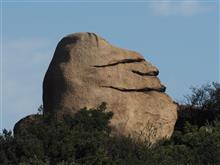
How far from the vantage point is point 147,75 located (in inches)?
1287

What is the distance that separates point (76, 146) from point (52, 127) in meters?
1.26

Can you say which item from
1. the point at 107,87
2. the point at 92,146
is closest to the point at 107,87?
the point at 107,87

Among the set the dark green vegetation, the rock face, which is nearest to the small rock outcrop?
the rock face

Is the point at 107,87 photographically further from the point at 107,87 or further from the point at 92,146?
the point at 92,146

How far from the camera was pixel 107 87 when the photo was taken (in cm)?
3111

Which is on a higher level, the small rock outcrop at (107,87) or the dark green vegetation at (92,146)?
the small rock outcrop at (107,87)

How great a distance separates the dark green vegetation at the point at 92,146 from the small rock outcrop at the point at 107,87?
2.13 meters

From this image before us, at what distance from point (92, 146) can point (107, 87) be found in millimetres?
5794

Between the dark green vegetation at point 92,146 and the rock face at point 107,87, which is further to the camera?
the rock face at point 107,87

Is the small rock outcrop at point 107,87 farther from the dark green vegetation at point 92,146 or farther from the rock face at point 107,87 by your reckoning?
the dark green vegetation at point 92,146

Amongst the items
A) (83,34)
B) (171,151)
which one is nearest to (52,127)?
(171,151)

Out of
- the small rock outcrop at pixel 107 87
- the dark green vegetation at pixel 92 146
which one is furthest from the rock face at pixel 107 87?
the dark green vegetation at pixel 92 146

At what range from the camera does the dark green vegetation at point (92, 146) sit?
2439cm

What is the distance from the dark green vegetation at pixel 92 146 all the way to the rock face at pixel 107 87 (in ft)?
7.01
